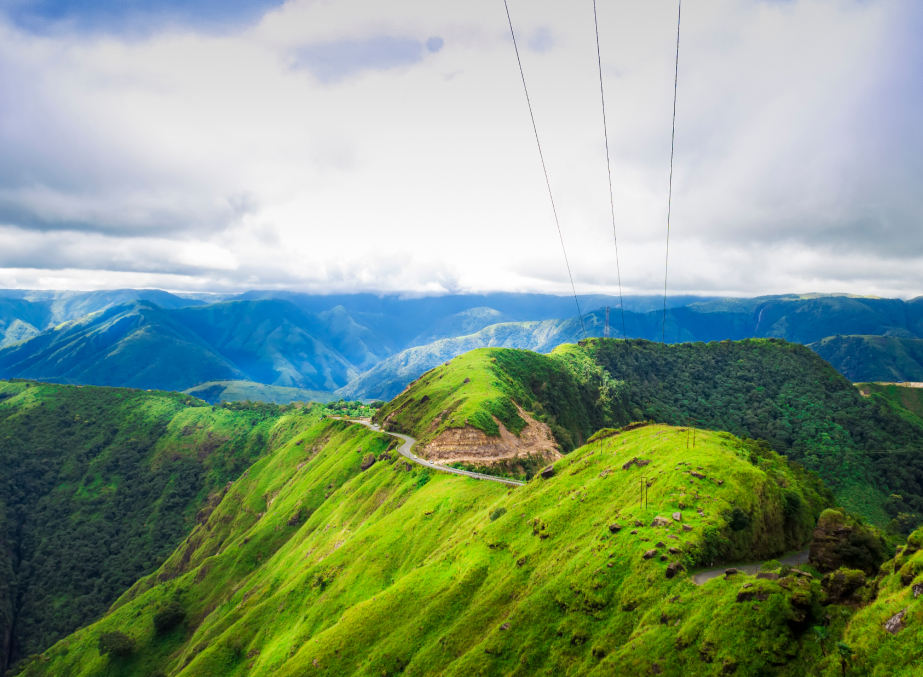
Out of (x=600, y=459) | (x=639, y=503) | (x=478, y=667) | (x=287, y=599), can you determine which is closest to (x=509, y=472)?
(x=600, y=459)

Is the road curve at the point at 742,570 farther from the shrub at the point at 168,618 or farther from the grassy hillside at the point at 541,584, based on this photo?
the shrub at the point at 168,618

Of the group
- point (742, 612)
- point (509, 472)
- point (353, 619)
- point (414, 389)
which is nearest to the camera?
point (742, 612)

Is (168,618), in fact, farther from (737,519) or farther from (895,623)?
(895,623)

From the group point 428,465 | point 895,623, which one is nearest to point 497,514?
point 895,623

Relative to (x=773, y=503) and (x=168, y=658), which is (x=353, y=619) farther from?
(x=168, y=658)

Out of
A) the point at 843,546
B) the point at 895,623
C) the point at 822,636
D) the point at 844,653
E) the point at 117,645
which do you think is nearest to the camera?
the point at 895,623

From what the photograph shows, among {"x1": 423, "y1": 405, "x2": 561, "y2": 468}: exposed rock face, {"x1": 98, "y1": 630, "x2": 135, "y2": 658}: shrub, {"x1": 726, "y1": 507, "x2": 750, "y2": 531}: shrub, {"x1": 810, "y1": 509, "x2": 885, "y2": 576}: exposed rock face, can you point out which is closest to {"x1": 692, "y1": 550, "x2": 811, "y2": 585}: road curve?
{"x1": 726, "y1": 507, "x2": 750, "y2": 531}: shrub
